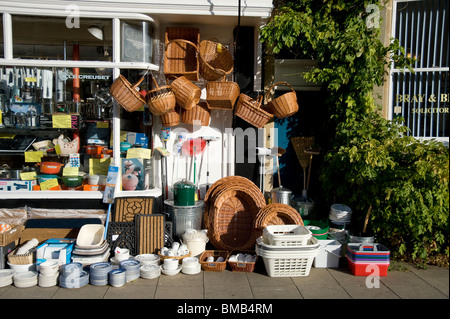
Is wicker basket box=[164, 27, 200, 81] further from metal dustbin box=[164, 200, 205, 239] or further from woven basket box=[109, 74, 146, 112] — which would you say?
metal dustbin box=[164, 200, 205, 239]

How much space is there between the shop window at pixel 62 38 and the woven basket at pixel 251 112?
Answer: 217cm

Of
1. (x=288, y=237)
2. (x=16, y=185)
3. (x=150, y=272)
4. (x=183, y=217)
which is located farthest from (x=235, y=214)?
(x=16, y=185)

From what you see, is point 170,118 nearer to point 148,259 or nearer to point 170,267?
point 148,259

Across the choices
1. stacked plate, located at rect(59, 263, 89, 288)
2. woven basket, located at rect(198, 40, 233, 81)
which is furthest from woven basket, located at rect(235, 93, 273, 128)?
stacked plate, located at rect(59, 263, 89, 288)

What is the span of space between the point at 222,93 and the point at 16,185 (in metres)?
3.53

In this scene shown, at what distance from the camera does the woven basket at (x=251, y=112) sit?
655 cm

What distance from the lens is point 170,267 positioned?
5.49 m

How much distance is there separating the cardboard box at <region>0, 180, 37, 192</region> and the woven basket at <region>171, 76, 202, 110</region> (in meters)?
2.70

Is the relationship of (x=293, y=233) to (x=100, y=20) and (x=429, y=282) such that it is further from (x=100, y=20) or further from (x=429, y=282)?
(x=100, y=20)

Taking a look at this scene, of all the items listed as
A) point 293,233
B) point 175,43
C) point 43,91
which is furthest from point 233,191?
point 43,91

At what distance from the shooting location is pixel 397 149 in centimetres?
600

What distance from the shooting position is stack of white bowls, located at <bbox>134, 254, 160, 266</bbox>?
5615 mm

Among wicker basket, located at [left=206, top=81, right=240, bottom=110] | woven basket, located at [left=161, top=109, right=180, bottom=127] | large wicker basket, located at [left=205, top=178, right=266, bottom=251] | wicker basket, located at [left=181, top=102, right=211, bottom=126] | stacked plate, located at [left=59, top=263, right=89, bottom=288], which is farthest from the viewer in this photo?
wicker basket, located at [left=181, top=102, right=211, bottom=126]

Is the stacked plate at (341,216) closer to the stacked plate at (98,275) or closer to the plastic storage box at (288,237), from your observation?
the plastic storage box at (288,237)
